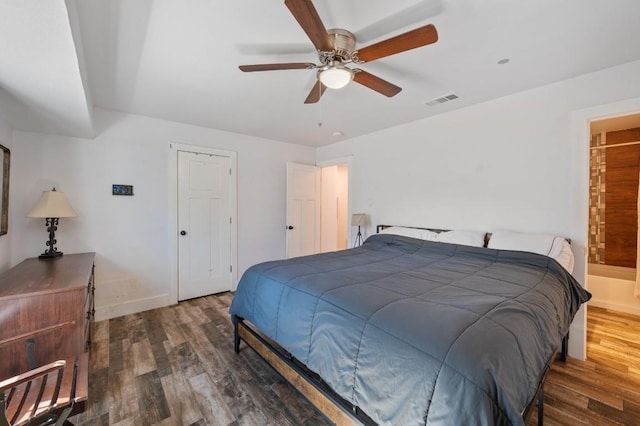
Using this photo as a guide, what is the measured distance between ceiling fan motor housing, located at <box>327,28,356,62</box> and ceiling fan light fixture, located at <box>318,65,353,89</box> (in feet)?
0.25

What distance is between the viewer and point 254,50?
6.47 ft

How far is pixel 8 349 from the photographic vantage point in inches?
63.8

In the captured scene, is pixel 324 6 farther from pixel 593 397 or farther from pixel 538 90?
pixel 593 397

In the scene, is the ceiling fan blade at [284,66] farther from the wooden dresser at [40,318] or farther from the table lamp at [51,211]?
the table lamp at [51,211]

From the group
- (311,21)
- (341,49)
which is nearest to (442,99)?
(341,49)

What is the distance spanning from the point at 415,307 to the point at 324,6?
1779 millimetres

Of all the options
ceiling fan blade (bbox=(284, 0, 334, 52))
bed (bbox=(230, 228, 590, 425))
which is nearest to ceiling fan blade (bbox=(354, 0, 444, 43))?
ceiling fan blade (bbox=(284, 0, 334, 52))

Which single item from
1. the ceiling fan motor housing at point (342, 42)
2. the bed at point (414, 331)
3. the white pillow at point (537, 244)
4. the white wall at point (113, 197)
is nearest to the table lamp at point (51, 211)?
the white wall at point (113, 197)

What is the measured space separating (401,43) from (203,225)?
3.39m

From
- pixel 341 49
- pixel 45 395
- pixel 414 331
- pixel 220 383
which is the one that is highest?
pixel 341 49

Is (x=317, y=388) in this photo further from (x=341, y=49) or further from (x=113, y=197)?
(x=113, y=197)

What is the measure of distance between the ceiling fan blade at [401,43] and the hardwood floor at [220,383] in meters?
2.33

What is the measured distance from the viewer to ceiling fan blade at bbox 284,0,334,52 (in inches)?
48.5

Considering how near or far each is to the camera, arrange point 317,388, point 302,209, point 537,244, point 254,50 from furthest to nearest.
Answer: point 302,209
point 537,244
point 254,50
point 317,388
